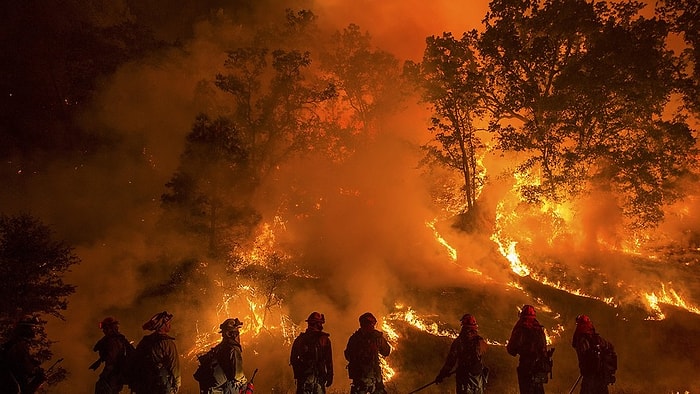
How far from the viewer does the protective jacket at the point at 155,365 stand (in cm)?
706

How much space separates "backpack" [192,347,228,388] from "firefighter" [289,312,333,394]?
1089 mm

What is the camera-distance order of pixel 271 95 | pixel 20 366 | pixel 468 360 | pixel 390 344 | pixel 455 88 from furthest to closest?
pixel 271 95
pixel 455 88
pixel 390 344
pixel 468 360
pixel 20 366

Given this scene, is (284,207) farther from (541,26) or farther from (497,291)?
(541,26)

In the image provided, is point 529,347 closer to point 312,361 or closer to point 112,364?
point 312,361

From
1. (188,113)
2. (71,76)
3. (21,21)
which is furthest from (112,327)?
(21,21)

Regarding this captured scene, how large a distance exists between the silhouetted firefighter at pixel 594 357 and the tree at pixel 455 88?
1614cm

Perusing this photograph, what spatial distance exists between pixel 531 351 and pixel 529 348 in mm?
52

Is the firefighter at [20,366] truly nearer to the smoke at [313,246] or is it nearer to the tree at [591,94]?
the smoke at [313,246]

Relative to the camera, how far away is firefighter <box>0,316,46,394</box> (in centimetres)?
689

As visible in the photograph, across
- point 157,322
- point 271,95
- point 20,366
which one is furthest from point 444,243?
point 20,366

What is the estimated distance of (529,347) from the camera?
24.5ft

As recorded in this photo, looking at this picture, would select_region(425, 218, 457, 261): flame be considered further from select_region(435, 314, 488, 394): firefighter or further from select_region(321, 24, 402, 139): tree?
select_region(435, 314, 488, 394): firefighter

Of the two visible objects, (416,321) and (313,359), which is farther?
(416,321)

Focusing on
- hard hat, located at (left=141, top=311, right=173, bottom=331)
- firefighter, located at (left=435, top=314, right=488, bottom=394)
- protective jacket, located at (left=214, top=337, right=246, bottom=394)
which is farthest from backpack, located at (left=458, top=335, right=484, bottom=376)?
hard hat, located at (left=141, top=311, right=173, bottom=331)
